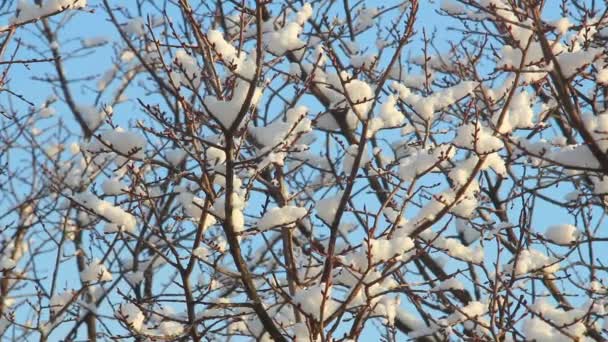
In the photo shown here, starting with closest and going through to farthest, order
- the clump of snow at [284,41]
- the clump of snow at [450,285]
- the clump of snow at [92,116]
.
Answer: the clump of snow at [284,41]
the clump of snow at [450,285]
the clump of snow at [92,116]

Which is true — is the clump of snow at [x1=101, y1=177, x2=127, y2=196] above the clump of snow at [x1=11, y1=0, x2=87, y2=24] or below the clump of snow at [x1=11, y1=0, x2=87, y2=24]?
below

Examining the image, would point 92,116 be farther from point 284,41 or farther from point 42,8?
point 284,41

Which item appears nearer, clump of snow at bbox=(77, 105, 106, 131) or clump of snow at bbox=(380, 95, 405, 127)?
clump of snow at bbox=(380, 95, 405, 127)

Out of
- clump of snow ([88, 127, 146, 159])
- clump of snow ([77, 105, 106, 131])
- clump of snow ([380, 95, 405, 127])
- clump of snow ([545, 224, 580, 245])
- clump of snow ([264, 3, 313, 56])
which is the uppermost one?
clump of snow ([77, 105, 106, 131])

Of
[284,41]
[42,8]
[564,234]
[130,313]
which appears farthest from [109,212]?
[564,234]

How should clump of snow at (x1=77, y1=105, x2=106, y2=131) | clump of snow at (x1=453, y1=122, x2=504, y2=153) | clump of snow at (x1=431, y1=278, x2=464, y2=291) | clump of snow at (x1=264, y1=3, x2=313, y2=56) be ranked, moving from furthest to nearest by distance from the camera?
clump of snow at (x1=77, y1=105, x2=106, y2=131), clump of snow at (x1=431, y1=278, x2=464, y2=291), clump of snow at (x1=264, y1=3, x2=313, y2=56), clump of snow at (x1=453, y1=122, x2=504, y2=153)

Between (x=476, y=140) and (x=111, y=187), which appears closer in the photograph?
(x=476, y=140)

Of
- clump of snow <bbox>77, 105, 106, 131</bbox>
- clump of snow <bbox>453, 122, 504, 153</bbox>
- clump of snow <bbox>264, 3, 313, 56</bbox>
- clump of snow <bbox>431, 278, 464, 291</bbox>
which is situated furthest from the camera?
clump of snow <bbox>77, 105, 106, 131</bbox>

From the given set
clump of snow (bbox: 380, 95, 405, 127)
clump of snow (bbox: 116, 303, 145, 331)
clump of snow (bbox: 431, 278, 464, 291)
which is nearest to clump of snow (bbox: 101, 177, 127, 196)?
clump of snow (bbox: 116, 303, 145, 331)

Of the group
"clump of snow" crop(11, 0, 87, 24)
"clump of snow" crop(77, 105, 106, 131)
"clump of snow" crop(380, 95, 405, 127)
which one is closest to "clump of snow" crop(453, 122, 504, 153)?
"clump of snow" crop(380, 95, 405, 127)

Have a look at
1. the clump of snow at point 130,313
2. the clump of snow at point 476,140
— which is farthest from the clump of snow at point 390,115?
the clump of snow at point 130,313

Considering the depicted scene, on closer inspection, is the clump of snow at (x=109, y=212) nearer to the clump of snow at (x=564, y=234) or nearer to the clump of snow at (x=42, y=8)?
the clump of snow at (x=42, y=8)

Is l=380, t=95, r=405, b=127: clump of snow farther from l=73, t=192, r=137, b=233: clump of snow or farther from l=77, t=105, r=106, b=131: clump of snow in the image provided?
l=77, t=105, r=106, b=131: clump of snow

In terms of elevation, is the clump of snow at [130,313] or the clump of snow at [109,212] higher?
the clump of snow at [109,212]
